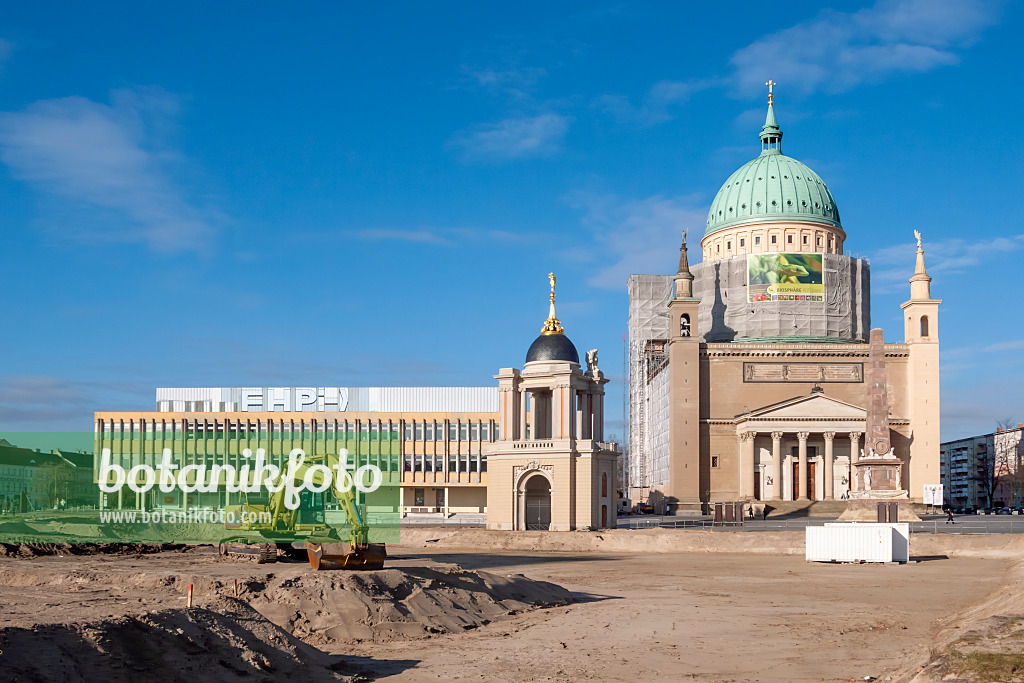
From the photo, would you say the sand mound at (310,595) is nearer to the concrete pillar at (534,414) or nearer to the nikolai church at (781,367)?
the concrete pillar at (534,414)

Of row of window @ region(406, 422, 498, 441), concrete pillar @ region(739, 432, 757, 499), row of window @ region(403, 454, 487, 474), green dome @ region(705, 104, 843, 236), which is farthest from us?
row of window @ region(406, 422, 498, 441)

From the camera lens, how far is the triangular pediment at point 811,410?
314ft

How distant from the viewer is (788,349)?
101625 millimetres

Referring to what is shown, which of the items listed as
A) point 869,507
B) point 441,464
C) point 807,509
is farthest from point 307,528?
point 441,464

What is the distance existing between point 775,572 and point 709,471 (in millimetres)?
55988

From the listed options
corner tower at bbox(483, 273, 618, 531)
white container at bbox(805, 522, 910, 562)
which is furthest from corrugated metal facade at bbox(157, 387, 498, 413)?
white container at bbox(805, 522, 910, 562)

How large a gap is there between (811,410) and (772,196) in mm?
27915

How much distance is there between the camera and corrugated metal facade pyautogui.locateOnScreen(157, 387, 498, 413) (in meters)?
119

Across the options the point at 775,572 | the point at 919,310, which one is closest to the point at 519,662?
the point at 775,572

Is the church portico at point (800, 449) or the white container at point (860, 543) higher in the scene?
the church portico at point (800, 449)

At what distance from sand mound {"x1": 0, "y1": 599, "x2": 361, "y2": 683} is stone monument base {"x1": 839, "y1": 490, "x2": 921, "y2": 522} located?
54886mm

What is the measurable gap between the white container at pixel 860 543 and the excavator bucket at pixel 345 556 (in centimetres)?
2642

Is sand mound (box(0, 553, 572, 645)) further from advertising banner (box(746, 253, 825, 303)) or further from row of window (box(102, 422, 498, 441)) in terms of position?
row of window (box(102, 422, 498, 441))

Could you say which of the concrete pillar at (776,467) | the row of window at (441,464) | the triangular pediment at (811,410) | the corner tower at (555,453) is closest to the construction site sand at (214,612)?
the corner tower at (555,453)
